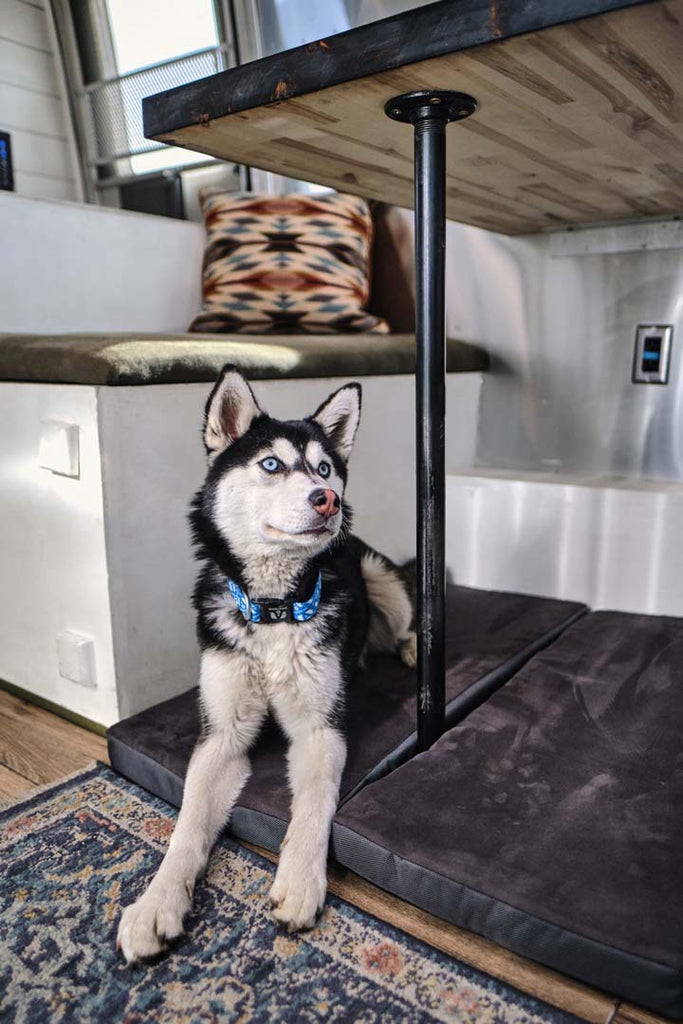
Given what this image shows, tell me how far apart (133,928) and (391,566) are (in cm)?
94

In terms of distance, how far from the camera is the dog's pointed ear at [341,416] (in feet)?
4.04

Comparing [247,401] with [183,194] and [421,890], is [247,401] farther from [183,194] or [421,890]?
[183,194]

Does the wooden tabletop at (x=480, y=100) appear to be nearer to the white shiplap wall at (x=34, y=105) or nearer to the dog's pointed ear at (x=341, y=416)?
the dog's pointed ear at (x=341, y=416)

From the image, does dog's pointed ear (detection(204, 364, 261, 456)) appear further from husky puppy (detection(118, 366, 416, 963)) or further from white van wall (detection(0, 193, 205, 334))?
white van wall (detection(0, 193, 205, 334))

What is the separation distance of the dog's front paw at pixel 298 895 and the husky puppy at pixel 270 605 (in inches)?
1.7

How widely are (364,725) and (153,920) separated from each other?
523 millimetres

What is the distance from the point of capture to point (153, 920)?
904 mm

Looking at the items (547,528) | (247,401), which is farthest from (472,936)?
(547,528)

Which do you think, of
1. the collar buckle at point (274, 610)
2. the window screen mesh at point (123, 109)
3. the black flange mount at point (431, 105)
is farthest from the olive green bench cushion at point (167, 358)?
the window screen mesh at point (123, 109)

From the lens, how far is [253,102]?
3.29 feet

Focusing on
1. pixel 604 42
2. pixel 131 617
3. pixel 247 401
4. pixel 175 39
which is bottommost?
pixel 131 617

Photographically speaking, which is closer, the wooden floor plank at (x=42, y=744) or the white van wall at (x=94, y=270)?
the wooden floor plank at (x=42, y=744)

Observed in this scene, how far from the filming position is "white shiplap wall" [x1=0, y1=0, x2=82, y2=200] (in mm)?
3301

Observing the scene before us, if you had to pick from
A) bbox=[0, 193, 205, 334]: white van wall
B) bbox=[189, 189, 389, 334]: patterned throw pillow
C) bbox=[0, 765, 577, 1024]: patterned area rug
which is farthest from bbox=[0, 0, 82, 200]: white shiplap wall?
bbox=[0, 765, 577, 1024]: patterned area rug
